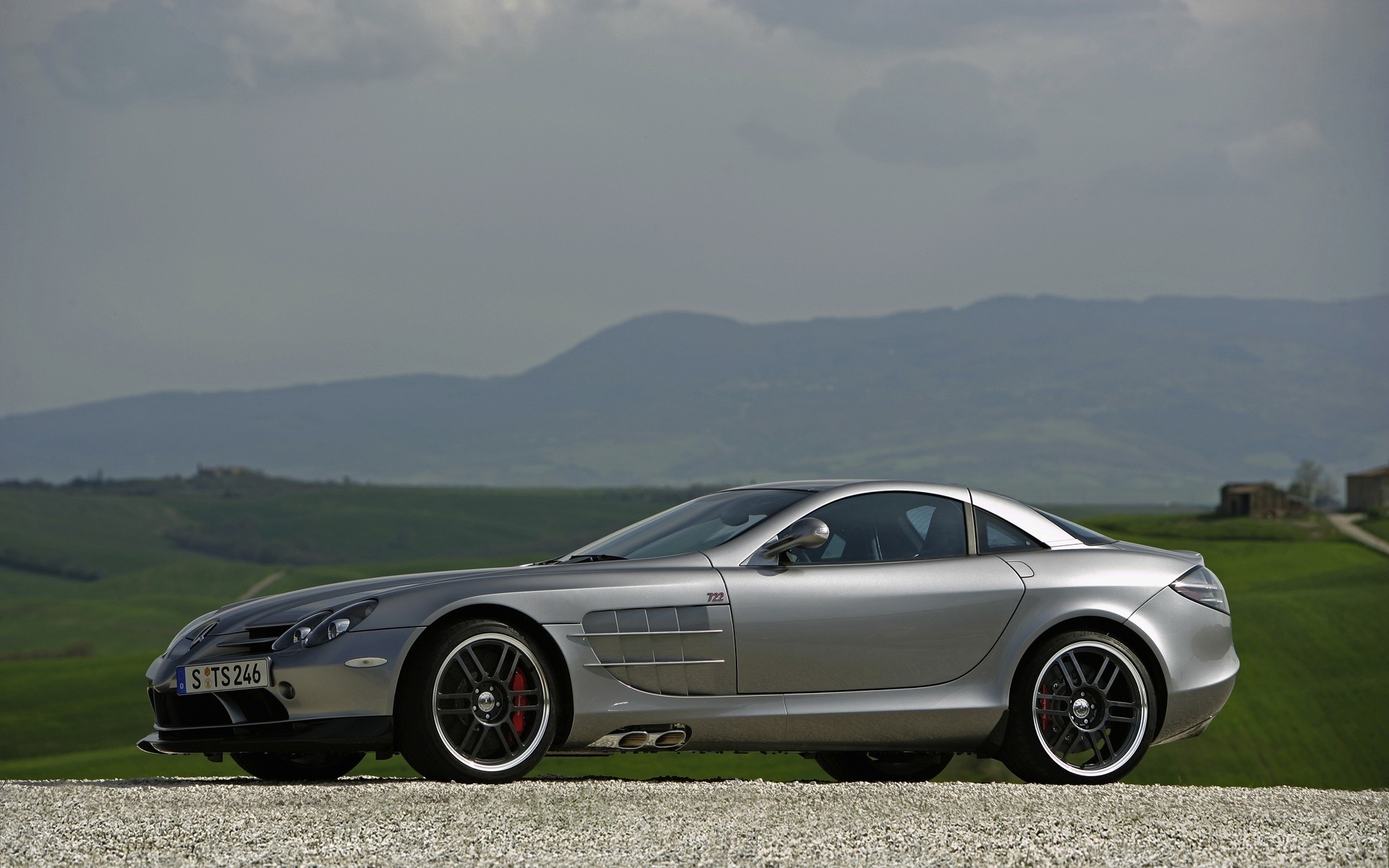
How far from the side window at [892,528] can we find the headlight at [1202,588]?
130 centimetres

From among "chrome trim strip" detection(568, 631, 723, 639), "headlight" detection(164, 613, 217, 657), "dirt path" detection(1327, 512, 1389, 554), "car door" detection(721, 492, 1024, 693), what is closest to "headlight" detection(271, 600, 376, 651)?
"headlight" detection(164, 613, 217, 657)

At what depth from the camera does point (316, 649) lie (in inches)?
260

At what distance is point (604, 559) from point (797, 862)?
2.58 meters

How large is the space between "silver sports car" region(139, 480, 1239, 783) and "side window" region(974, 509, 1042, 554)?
1 cm

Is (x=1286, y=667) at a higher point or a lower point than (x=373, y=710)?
lower

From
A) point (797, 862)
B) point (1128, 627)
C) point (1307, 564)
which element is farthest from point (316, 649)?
point (1307, 564)

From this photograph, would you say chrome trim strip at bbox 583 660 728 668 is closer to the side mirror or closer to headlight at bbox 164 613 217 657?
the side mirror

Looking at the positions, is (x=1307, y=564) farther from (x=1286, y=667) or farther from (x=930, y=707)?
→ (x=930, y=707)

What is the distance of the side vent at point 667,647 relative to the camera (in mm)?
6836

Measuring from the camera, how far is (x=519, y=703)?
22.1 feet

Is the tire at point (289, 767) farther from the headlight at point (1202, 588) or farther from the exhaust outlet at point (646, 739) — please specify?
the headlight at point (1202, 588)

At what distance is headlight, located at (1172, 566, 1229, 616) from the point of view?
317 inches

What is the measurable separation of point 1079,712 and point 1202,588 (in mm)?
1061

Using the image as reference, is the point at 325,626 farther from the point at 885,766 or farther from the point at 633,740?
the point at 885,766
